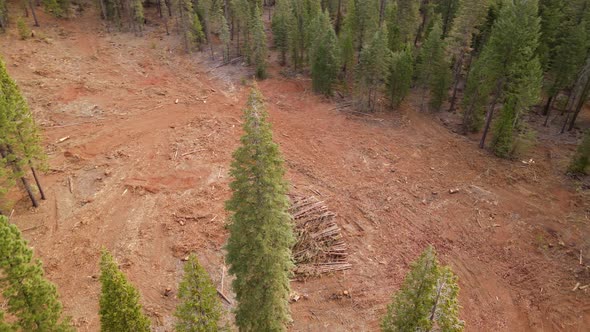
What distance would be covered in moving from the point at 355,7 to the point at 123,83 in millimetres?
28636

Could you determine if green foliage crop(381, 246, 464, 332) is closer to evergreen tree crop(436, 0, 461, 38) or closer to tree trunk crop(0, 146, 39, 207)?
tree trunk crop(0, 146, 39, 207)

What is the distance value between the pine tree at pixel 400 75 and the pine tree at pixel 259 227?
93.1 ft

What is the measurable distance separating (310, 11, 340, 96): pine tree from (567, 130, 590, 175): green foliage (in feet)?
76.4

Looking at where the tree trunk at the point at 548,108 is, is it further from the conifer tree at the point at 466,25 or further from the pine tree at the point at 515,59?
the conifer tree at the point at 466,25

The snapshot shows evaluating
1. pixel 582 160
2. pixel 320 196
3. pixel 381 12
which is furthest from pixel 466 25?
pixel 320 196

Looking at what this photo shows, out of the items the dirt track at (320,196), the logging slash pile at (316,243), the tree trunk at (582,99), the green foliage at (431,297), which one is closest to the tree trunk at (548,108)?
the tree trunk at (582,99)

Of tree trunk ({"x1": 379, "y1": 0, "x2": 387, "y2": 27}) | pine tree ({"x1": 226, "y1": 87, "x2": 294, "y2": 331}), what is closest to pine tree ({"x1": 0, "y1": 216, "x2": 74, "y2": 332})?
pine tree ({"x1": 226, "y1": 87, "x2": 294, "y2": 331})

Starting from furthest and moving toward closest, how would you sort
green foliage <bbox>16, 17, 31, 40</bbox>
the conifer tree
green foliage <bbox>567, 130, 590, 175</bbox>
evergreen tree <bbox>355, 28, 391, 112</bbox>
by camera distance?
green foliage <bbox>16, 17, 31, 40</bbox> < evergreen tree <bbox>355, 28, 391, 112</bbox> < the conifer tree < green foliage <bbox>567, 130, 590, 175</bbox>

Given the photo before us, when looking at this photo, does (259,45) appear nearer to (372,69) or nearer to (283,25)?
(283,25)

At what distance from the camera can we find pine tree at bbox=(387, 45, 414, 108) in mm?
38312

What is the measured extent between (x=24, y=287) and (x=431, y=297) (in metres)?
14.3

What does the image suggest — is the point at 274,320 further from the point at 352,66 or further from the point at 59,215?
the point at 352,66

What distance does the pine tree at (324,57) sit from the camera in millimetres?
41750

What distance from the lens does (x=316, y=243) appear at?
980 inches
